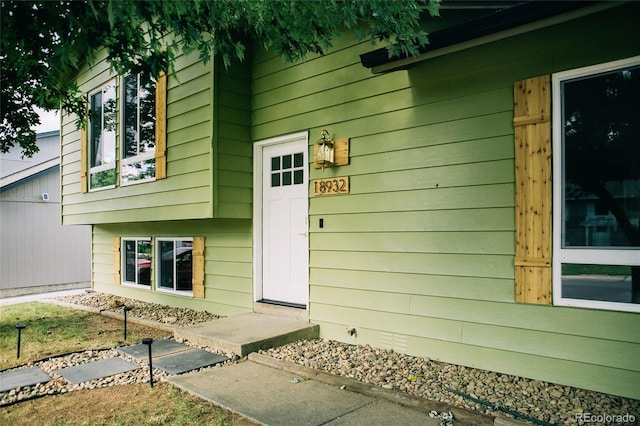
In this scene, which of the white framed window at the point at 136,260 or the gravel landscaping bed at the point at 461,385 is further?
the white framed window at the point at 136,260

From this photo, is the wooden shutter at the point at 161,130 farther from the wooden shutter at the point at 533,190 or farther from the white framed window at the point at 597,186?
the white framed window at the point at 597,186

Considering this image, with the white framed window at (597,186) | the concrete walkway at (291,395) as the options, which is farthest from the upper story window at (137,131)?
the white framed window at (597,186)

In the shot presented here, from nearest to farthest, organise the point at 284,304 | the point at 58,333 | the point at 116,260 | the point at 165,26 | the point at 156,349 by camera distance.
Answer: the point at 165,26 → the point at 156,349 → the point at 284,304 → the point at 58,333 → the point at 116,260

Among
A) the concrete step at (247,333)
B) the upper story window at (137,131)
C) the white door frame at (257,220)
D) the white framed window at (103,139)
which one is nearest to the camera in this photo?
the concrete step at (247,333)

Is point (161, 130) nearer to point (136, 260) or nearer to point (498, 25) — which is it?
point (136, 260)

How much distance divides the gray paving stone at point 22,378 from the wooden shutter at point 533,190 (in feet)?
14.2

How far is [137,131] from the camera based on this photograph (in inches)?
275

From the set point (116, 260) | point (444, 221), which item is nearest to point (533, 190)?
point (444, 221)

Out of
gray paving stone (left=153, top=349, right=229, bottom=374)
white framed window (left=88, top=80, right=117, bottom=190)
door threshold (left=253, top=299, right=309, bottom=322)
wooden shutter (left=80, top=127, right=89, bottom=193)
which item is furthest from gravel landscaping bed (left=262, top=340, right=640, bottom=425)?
wooden shutter (left=80, top=127, right=89, bottom=193)

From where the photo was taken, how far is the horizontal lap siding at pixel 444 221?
10.6 ft

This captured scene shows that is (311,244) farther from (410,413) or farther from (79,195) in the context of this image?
(79,195)

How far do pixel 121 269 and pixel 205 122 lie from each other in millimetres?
4589

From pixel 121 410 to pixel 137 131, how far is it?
5.11 meters

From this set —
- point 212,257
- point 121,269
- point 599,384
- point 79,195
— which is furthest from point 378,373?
point 79,195
